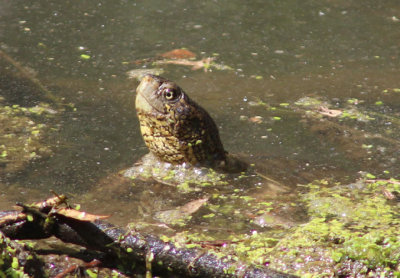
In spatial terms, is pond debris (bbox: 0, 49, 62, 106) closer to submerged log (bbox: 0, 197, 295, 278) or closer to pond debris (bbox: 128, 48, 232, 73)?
pond debris (bbox: 128, 48, 232, 73)

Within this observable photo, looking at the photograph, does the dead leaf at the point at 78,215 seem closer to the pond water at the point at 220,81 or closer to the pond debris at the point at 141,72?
the pond water at the point at 220,81

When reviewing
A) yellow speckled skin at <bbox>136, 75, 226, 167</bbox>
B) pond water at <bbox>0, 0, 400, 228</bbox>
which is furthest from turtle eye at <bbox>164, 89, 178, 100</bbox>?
pond water at <bbox>0, 0, 400, 228</bbox>

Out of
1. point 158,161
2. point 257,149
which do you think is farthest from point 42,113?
point 257,149

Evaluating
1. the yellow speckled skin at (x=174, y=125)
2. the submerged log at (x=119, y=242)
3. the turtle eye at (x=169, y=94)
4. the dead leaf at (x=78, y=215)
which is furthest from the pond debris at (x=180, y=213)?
the dead leaf at (x=78, y=215)

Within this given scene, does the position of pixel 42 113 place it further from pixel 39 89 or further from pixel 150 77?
pixel 150 77

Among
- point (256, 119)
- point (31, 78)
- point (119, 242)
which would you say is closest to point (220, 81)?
point (256, 119)

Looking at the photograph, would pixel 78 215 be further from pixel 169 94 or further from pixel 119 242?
pixel 169 94

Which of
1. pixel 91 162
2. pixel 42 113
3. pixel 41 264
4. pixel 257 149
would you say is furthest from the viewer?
pixel 42 113
